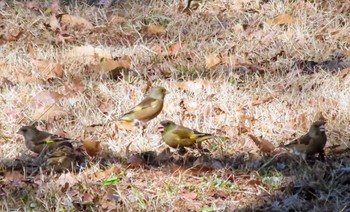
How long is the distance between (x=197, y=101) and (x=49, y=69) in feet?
4.61

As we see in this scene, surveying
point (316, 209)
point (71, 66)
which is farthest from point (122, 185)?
point (71, 66)

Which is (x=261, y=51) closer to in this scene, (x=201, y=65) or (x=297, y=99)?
(x=201, y=65)

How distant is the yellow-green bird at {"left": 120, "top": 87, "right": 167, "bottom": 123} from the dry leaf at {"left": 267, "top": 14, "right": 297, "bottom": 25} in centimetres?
247

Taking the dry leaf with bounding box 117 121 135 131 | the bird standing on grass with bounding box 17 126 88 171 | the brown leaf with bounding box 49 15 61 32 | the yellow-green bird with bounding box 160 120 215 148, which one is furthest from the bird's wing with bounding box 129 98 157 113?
the brown leaf with bounding box 49 15 61 32

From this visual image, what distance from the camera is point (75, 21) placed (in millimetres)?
8273

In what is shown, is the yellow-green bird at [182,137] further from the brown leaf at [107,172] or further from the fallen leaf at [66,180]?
the fallen leaf at [66,180]

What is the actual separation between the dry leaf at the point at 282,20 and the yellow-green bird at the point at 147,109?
247 centimetres

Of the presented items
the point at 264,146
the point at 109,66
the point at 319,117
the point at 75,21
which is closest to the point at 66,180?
the point at 264,146

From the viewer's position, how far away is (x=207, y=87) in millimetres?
6430

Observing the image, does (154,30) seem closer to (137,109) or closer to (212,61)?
(212,61)

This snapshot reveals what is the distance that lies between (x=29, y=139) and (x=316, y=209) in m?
1.92

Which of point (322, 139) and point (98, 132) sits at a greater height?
point (322, 139)

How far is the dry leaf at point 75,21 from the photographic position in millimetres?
8196

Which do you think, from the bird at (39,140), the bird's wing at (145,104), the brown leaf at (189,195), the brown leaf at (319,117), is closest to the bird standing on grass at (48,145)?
the bird at (39,140)
